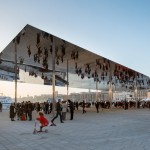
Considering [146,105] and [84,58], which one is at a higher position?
[84,58]

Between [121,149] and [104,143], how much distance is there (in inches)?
53.5

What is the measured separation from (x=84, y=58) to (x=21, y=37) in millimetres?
12462

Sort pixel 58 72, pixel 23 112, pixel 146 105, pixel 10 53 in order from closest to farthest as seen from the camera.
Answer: pixel 23 112 → pixel 10 53 → pixel 58 72 → pixel 146 105

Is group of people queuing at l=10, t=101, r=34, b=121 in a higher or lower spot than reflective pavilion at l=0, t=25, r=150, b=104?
lower

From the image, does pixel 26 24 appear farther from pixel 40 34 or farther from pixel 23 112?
pixel 23 112

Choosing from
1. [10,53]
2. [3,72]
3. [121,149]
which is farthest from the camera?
[3,72]

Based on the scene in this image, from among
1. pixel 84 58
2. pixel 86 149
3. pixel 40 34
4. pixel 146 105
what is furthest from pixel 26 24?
pixel 146 105

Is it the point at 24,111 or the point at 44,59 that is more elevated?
the point at 44,59

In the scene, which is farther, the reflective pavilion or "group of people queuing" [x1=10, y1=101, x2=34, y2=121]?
the reflective pavilion

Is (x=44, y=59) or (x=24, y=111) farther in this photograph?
(x=44, y=59)

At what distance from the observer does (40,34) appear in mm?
22266

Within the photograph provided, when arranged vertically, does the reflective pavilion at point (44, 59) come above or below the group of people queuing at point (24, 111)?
above

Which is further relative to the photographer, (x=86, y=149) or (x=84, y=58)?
(x=84, y=58)

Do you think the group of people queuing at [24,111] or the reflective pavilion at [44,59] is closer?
the group of people queuing at [24,111]
